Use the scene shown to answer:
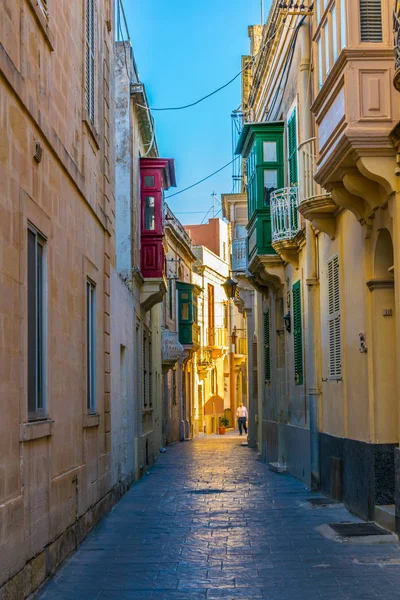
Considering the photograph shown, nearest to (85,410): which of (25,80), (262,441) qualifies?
(25,80)

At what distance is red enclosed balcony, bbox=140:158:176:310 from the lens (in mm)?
22562

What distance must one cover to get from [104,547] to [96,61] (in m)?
6.78

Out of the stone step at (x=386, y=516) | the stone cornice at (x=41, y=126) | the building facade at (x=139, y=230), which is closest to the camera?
the stone cornice at (x=41, y=126)

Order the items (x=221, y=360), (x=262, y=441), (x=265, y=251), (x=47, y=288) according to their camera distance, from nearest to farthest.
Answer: (x=47, y=288) < (x=265, y=251) < (x=262, y=441) < (x=221, y=360)

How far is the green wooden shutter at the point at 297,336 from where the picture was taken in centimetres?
1798

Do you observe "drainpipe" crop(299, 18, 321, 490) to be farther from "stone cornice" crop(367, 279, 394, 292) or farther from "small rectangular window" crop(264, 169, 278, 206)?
"stone cornice" crop(367, 279, 394, 292)

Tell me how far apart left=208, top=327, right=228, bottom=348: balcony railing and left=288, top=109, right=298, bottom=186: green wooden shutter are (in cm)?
3796

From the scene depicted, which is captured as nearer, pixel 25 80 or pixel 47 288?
pixel 25 80

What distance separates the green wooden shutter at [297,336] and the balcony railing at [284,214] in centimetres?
100

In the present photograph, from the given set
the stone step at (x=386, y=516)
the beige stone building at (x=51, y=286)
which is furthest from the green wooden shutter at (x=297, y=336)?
the stone step at (x=386, y=516)

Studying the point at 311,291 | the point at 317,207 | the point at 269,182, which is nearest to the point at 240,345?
the point at 269,182

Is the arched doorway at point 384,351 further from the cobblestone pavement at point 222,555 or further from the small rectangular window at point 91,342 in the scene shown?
the small rectangular window at point 91,342

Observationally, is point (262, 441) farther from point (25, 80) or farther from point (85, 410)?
point (25, 80)

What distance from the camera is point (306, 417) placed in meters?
17.4
